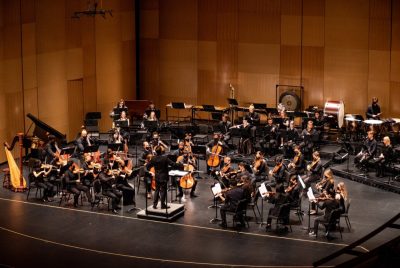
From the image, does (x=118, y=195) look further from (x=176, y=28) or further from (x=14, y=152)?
(x=176, y=28)

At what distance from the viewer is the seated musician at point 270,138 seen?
69.9 ft

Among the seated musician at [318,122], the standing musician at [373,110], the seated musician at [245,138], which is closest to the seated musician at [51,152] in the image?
the seated musician at [245,138]

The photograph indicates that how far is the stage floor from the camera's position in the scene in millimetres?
14211

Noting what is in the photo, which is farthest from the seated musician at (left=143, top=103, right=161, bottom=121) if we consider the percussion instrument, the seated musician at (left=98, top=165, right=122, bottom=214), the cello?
the seated musician at (left=98, top=165, right=122, bottom=214)

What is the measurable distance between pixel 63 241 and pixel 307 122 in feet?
31.7

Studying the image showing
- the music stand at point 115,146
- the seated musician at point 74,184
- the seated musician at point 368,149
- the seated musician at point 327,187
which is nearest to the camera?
the seated musician at point 327,187

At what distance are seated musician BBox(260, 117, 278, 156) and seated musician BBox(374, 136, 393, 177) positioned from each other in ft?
10.6

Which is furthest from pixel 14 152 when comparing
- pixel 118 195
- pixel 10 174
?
pixel 118 195

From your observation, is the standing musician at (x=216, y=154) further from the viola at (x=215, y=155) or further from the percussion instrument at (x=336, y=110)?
the percussion instrument at (x=336, y=110)

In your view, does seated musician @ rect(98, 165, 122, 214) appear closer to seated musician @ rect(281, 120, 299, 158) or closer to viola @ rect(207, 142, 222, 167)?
viola @ rect(207, 142, 222, 167)

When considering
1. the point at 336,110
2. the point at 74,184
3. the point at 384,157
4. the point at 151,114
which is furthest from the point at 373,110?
the point at 74,184

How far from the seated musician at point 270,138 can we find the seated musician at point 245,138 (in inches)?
15.7

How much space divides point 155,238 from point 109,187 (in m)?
2.33

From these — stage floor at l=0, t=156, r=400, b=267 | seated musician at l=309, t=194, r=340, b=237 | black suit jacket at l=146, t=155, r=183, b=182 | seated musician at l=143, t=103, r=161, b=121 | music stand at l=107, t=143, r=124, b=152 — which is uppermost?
seated musician at l=143, t=103, r=161, b=121
